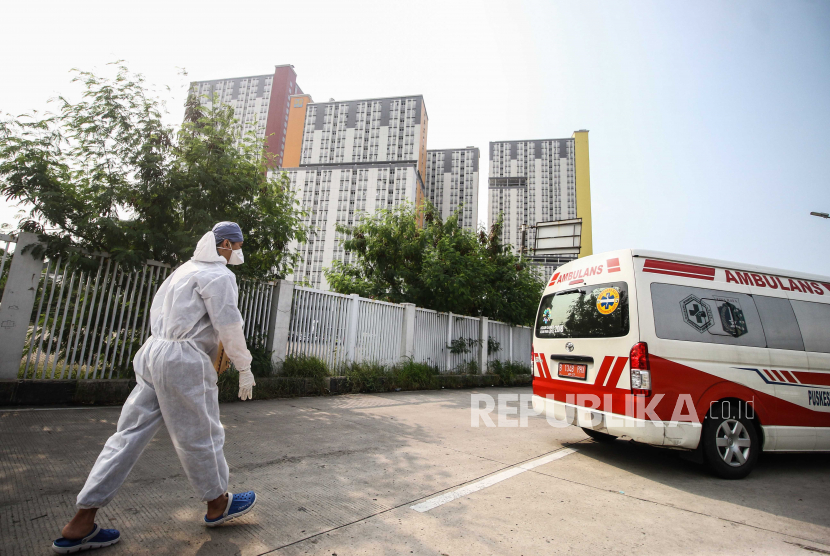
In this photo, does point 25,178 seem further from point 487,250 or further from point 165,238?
point 487,250

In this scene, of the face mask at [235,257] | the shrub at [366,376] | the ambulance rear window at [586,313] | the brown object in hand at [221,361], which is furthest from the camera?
the shrub at [366,376]

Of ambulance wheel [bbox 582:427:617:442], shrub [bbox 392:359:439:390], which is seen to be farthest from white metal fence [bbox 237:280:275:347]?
ambulance wheel [bbox 582:427:617:442]

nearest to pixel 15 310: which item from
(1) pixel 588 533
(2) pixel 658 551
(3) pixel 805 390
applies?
(1) pixel 588 533

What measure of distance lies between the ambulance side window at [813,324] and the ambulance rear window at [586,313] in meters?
2.32

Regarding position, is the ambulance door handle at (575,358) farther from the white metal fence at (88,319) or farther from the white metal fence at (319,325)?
the white metal fence at (88,319)

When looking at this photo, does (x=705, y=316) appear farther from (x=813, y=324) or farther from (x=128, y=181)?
(x=128, y=181)

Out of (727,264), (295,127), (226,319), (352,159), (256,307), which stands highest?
(295,127)

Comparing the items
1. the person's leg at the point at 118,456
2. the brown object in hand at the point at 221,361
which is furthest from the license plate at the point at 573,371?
the person's leg at the point at 118,456

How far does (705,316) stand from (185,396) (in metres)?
4.78

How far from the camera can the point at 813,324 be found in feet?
16.3

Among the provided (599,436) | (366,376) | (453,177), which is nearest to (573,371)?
(599,436)

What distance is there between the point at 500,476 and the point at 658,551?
1468 mm

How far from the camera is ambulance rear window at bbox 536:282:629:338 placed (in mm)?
4406

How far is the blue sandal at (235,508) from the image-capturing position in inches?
96.8
